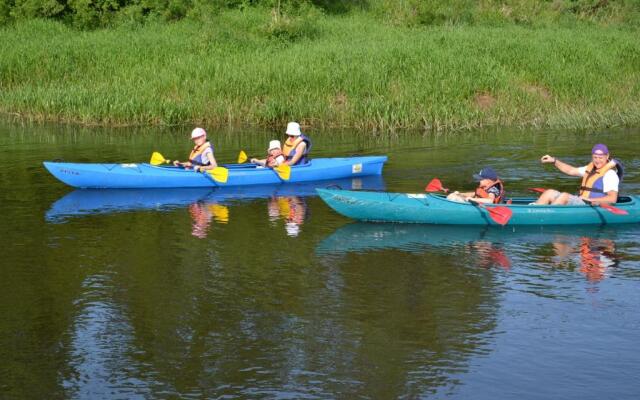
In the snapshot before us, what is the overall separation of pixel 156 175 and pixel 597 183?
6.68m

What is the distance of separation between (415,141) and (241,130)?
151 inches

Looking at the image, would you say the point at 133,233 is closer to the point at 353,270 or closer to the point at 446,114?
the point at 353,270

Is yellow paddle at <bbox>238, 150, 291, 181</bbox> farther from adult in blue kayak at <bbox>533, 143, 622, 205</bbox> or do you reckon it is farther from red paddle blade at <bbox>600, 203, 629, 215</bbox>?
red paddle blade at <bbox>600, 203, 629, 215</bbox>

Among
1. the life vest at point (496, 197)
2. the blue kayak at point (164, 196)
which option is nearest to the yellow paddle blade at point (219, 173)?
the blue kayak at point (164, 196)

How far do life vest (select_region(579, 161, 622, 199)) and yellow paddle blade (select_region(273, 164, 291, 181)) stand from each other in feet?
16.5

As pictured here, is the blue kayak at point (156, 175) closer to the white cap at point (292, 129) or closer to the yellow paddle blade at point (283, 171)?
the yellow paddle blade at point (283, 171)

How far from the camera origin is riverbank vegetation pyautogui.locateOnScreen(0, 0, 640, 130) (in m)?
21.9

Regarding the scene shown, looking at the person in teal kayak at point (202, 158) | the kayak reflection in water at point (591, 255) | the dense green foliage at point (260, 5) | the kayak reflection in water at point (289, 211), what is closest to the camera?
the kayak reflection in water at point (591, 255)

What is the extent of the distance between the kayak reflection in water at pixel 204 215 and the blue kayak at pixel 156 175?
99cm

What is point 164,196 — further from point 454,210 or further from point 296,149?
point 454,210

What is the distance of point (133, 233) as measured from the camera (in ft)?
42.5

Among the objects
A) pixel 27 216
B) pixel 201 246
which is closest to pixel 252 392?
pixel 201 246

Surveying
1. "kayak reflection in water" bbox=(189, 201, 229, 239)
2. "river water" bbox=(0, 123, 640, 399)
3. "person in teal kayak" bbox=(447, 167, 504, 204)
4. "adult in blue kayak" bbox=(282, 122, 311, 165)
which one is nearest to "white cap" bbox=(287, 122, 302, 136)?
"adult in blue kayak" bbox=(282, 122, 311, 165)

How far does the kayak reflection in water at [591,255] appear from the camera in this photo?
1088 centimetres
